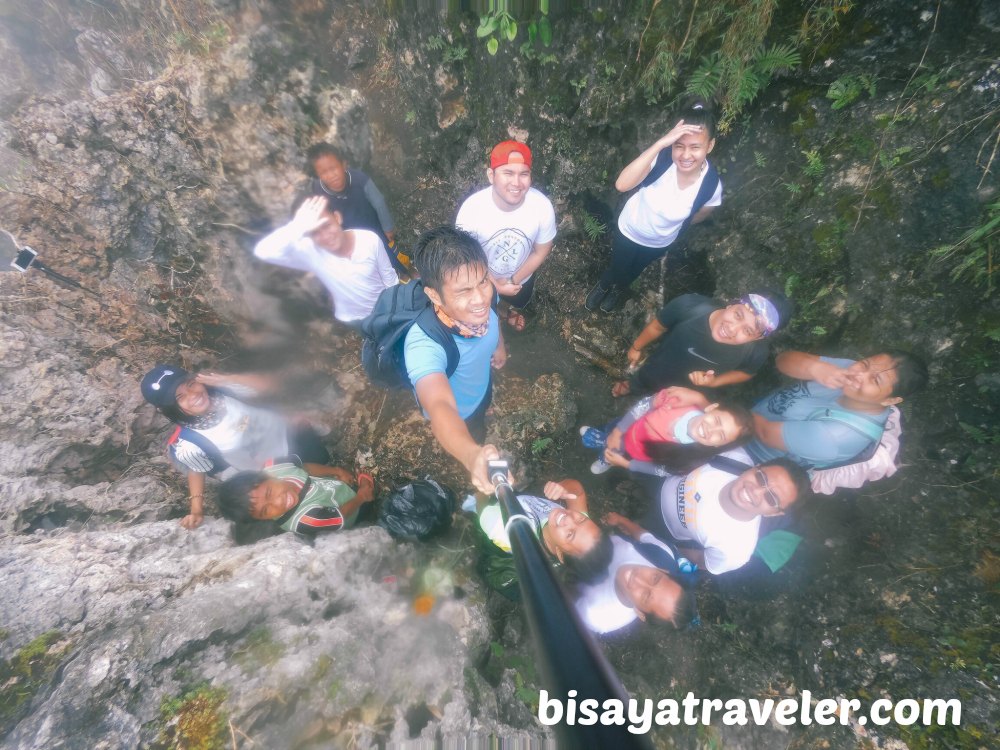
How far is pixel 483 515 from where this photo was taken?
359 cm

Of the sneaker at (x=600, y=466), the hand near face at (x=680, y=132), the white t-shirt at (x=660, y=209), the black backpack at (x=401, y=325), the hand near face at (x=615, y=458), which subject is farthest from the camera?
the sneaker at (x=600, y=466)

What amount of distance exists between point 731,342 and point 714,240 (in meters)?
1.61

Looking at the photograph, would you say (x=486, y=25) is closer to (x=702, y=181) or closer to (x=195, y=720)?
(x=702, y=181)

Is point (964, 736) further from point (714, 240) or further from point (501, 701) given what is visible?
point (714, 240)

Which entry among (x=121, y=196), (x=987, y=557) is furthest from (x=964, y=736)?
(x=121, y=196)

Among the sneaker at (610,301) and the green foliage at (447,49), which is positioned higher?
the green foliage at (447,49)

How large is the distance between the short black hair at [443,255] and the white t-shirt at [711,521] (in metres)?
2.88

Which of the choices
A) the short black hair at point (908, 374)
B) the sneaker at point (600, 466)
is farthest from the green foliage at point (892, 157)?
the sneaker at point (600, 466)

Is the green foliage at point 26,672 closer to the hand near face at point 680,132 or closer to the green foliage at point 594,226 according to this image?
the hand near face at point 680,132

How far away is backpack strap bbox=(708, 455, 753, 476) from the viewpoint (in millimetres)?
3588

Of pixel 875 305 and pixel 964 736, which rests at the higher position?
pixel 875 305

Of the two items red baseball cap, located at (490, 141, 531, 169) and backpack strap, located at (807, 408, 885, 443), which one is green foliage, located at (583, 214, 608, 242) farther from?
backpack strap, located at (807, 408, 885, 443)

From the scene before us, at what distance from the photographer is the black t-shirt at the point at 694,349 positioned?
12.3 feet

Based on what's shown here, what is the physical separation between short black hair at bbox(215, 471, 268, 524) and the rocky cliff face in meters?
0.39
